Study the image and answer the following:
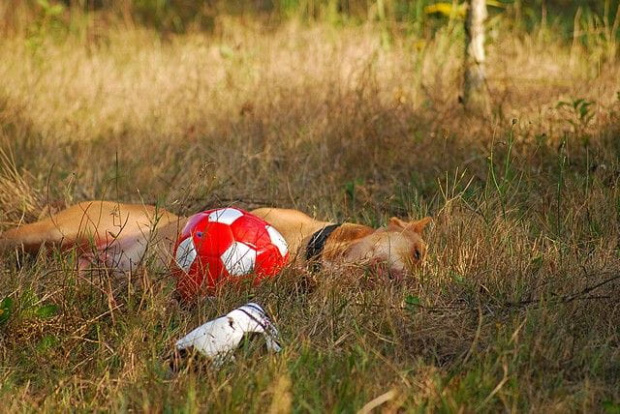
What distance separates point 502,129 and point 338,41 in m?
2.15

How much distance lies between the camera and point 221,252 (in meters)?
4.27

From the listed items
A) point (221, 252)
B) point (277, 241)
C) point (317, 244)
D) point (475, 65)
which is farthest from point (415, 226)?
point (475, 65)

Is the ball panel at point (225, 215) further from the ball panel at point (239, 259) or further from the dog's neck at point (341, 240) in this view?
the dog's neck at point (341, 240)

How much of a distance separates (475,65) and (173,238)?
9.85ft

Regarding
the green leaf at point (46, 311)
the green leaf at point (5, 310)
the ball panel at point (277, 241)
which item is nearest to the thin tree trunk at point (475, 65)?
the ball panel at point (277, 241)

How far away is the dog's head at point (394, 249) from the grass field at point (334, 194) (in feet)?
0.27

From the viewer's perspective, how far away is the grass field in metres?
3.38

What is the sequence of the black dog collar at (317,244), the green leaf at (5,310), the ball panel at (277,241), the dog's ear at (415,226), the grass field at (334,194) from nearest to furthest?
the grass field at (334,194)
the green leaf at (5,310)
the ball panel at (277,241)
the black dog collar at (317,244)
the dog's ear at (415,226)

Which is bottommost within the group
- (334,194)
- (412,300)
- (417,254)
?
(334,194)

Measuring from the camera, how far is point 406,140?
6.56m

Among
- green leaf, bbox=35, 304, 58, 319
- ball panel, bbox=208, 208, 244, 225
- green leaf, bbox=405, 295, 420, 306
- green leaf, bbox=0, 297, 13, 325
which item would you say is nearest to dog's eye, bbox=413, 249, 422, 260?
green leaf, bbox=405, 295, 420, 306

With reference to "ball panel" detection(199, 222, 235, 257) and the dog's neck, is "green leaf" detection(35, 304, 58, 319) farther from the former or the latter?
the dog's neck

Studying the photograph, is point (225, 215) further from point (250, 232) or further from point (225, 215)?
point (250, 232)

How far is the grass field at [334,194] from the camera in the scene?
133 inches
